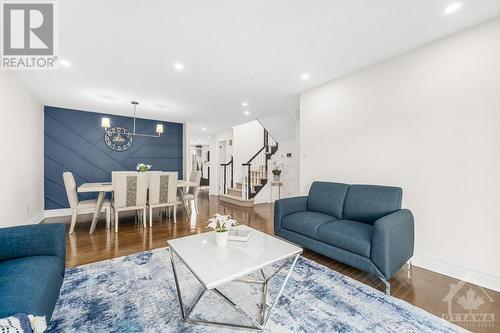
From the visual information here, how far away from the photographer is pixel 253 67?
9.52 ft

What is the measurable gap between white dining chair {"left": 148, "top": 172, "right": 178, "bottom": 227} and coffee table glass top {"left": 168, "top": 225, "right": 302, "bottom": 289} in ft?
7.98

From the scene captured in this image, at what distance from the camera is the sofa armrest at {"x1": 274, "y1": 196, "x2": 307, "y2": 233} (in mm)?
2857

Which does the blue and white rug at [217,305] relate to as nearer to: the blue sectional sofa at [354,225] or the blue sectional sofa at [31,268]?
the blue sectional sofa at [354,225]

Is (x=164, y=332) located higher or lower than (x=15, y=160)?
lower

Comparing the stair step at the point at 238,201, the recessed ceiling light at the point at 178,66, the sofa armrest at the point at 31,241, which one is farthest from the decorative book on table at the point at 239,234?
the stair step at the point at 238,201

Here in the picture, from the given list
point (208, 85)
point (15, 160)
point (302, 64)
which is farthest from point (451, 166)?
point (15, 160)

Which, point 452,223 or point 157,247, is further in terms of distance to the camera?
point 157,247

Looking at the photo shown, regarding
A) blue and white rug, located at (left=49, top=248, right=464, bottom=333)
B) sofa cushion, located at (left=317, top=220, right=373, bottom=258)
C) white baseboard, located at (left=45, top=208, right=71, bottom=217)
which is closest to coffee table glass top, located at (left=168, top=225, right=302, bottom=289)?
blue and white rug, located at (left=49, top=248, right=464, bottom=333)

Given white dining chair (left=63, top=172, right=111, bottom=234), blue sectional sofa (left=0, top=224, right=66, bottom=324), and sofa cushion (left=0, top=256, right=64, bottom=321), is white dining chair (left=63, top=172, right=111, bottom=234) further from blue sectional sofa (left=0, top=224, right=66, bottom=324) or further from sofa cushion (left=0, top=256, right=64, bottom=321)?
sofa cushion (left=0, top=256, right=64, bottom=321)

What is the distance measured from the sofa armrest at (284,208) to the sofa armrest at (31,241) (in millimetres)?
2247

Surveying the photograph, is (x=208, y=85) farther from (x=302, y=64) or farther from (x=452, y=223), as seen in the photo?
(x=452, y=223)

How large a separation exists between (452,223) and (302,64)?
254cm

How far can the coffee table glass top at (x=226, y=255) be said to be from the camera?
4.31ft

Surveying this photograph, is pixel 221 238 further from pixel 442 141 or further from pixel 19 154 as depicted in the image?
pixel 19 154
